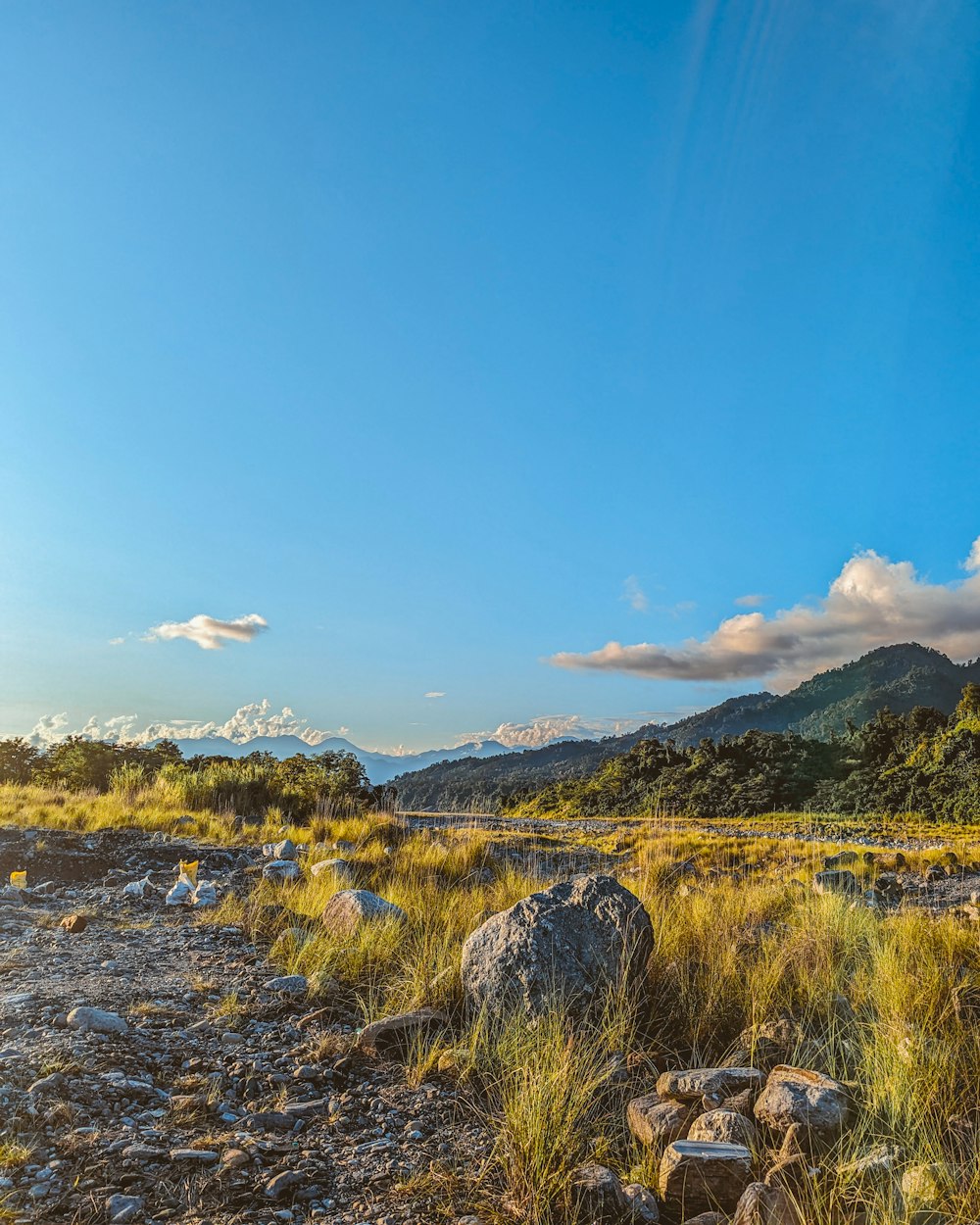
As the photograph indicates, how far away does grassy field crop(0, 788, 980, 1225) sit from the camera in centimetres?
283

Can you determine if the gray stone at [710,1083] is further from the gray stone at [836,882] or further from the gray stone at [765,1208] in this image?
the gray stone at [836,882]

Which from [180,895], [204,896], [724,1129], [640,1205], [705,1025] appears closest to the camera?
[640,1205]

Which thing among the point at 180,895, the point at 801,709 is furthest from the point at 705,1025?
the point at 801,709

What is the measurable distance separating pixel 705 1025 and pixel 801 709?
10261cm

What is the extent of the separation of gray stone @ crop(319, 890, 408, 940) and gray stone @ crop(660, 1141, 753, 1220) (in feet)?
11.4

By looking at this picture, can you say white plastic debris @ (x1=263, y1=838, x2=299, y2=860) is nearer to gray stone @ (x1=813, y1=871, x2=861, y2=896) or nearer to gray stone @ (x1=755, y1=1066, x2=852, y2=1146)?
gray stone @ (x1=813, y1=871, x2=861, y2=896)

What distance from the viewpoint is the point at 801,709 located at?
322 feet

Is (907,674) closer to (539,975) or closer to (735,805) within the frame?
(735,805)

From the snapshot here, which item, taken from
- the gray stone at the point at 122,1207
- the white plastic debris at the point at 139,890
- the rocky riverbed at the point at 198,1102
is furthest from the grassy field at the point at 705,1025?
the white plastic debris at the point at 139,890

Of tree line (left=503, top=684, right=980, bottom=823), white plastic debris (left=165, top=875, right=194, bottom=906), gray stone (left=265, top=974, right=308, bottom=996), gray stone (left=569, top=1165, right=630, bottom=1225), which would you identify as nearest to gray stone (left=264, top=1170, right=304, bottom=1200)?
gray stone (left=569, top=1165, right=630, bottom=1225)

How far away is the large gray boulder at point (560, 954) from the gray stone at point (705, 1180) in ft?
4.66

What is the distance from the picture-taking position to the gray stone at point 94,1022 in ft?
12.9

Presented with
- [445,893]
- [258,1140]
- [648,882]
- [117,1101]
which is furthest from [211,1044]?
[648,882]

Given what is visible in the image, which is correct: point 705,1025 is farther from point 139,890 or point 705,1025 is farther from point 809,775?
point 809,775
